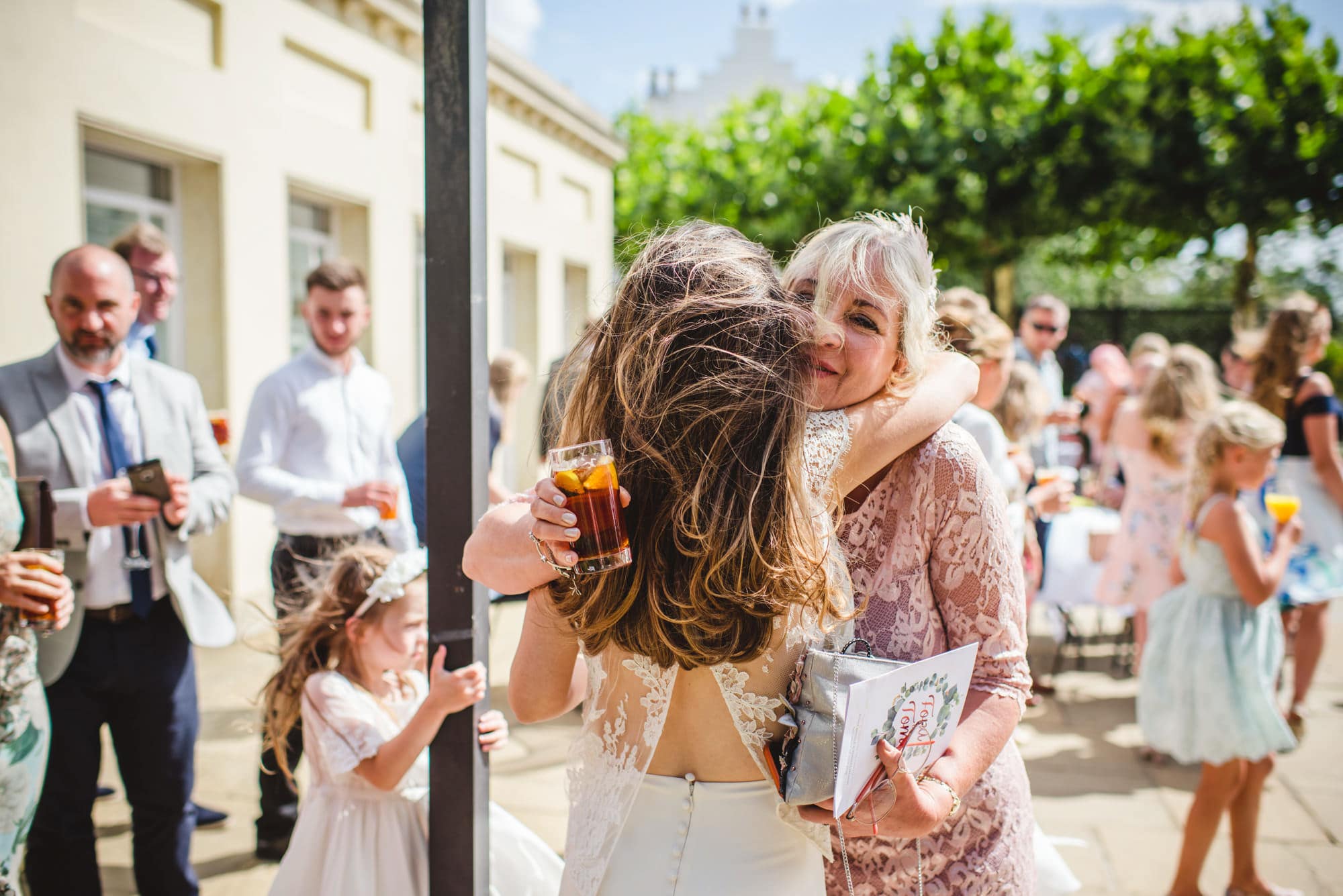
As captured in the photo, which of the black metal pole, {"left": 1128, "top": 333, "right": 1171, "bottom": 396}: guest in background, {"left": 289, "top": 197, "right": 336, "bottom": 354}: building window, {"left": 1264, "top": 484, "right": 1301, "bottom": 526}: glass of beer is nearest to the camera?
the black metal pole

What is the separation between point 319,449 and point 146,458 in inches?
44.4

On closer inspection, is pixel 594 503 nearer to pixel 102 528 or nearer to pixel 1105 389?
pixel 102 528

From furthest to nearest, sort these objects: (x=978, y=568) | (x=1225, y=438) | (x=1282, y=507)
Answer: (x=1282, y=507) < (x=1225, y=438) < (x=978, y=568)

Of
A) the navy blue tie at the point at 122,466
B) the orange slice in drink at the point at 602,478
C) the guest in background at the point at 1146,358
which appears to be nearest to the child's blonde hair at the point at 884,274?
the orange slice in drink at the point at 602,478

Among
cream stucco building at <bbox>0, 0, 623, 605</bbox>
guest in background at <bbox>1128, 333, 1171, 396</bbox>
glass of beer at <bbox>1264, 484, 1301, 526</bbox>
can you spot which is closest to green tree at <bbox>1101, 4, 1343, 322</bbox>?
guest in background at <bbox>1128, 333, 1171, 396</bbox>

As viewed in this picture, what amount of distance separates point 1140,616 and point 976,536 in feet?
14.0

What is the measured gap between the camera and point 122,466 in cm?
273

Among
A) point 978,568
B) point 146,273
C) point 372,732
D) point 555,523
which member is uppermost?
point 146,273

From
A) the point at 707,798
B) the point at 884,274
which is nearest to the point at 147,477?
the point at 707,798

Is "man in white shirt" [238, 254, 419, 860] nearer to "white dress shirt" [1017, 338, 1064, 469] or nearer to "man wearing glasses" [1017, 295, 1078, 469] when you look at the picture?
"white dress shirt" [1017, 338, 1064, 469]

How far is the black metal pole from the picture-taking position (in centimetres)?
168

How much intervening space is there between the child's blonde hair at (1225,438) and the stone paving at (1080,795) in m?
1.36

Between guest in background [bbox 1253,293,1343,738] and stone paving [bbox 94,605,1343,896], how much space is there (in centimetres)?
54

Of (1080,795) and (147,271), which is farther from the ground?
(147,271)
